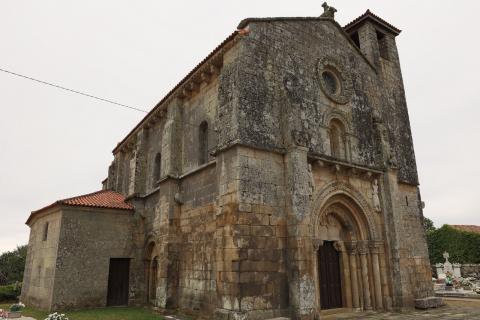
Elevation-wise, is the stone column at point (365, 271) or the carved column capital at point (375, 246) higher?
the carved column capital at point (375, 246)

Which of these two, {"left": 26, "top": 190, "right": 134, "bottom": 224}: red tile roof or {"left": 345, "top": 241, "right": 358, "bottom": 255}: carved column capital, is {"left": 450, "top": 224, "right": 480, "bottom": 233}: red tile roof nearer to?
{"left": 345, "top": 241, "right": 358, "bottom": 255}: carved column capital

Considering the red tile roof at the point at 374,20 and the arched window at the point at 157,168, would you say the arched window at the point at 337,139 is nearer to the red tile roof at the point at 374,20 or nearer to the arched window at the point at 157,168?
the red tile roof at the point at 374,20

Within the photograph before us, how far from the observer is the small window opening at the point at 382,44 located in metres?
17.0

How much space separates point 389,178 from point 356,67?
4.78m

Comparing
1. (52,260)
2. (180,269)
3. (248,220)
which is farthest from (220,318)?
(52,260)

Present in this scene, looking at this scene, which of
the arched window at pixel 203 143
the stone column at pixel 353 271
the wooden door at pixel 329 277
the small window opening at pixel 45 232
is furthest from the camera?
the small window opening at pixel 45 232

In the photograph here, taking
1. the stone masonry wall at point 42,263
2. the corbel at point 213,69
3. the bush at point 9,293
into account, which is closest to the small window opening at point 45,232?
the stone masonry wall at point 42,263

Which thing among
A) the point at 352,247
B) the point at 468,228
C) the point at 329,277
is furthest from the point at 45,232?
the point at 468,228

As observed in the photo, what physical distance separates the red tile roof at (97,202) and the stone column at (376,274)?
35.3 ft

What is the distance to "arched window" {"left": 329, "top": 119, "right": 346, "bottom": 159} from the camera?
507 inches

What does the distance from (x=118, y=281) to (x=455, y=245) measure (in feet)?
106

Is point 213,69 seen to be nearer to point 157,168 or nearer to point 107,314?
point 157,168

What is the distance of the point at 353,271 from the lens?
12391mm

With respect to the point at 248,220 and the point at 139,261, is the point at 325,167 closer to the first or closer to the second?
the point at 248,220
